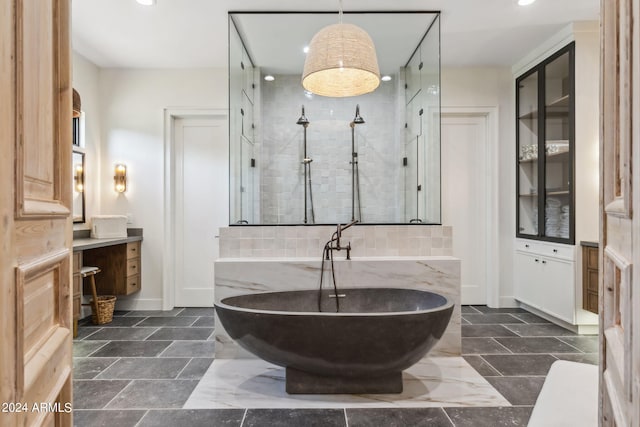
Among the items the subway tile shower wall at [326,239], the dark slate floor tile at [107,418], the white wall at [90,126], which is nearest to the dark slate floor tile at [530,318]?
the subway tile shower wall at [326,239]

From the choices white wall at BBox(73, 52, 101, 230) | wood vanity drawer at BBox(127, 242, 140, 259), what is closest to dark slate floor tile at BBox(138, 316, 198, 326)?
wood vanity drawer at BBox(127, 242, 140, 259)

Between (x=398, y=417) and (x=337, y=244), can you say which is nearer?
(x=398, y=417)

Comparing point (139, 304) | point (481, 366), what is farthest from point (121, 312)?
point (481, 366)

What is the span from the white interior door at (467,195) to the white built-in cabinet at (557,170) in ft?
1.25

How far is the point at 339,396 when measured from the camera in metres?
2.22

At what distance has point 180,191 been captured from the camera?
443cm

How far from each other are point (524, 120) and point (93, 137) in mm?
4822

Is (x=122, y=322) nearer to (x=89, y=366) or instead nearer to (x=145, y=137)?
(x=89, y=366)

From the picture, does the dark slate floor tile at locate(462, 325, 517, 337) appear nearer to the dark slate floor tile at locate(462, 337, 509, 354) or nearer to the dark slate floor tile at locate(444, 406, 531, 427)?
the dark slate floor tile at locate(462, 337, 509, 354)

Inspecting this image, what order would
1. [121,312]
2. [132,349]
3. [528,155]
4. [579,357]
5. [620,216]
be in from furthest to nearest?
[121,312], [528,155], [132,349], [579,357], [620,216]

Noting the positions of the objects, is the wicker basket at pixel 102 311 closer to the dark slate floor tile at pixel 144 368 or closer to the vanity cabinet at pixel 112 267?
the vanity cabinet at pixel 112 267

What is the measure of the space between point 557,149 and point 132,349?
4248mm

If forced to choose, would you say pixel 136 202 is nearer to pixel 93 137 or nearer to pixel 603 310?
pixel 93 137

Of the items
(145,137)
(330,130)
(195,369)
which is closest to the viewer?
(195,369)
